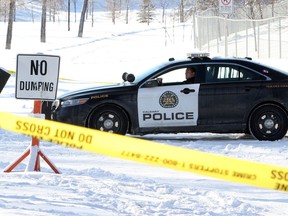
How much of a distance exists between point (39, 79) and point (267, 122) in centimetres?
481

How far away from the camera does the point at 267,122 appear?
1184 centimetres

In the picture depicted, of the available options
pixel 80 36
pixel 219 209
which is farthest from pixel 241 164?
pixel 80 36

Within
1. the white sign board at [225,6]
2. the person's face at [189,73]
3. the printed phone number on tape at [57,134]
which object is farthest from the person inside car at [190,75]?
the white sign board at [225,6]

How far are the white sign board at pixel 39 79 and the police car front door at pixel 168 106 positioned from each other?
3.50 metres

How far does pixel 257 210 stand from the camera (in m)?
6.90

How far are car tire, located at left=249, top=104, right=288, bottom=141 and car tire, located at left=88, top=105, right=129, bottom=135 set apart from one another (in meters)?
2.12

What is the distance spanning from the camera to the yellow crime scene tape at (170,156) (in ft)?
15.8

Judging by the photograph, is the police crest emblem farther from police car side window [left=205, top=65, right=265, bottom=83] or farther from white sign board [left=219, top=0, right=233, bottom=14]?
white sign board [left=219, top=0, right=233, bottom=14]

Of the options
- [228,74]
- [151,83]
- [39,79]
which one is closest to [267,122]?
[228,74]

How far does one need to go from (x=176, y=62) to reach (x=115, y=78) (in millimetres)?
15914

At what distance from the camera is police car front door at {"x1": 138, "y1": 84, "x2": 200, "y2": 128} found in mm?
11680

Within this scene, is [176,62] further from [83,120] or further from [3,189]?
[3,189]

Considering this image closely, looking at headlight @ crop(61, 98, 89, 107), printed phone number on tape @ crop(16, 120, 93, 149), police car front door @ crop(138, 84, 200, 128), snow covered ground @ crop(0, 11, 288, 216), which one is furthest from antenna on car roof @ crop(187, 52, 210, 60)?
printed phone number on tape @ crop(16, 120, 93, 149)

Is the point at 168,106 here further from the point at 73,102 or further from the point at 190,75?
the point at 73,102
